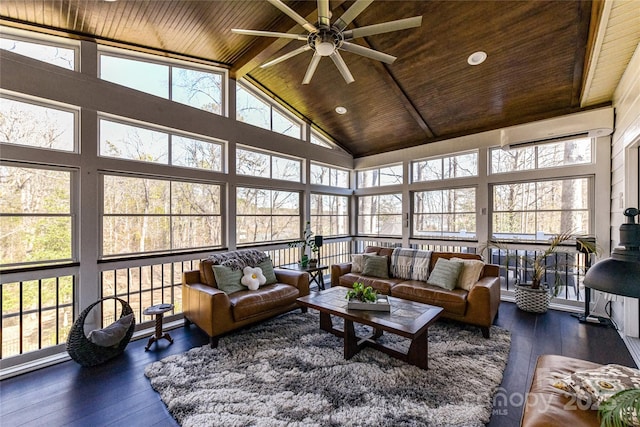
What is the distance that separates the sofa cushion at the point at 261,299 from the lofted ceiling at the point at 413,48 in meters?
3.07

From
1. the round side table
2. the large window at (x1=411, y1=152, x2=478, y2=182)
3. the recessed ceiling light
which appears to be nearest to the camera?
the round side table

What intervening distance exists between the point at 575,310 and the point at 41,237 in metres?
6.67

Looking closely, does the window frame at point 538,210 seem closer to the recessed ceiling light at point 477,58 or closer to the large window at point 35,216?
the recessed ceiling light at point 477,58

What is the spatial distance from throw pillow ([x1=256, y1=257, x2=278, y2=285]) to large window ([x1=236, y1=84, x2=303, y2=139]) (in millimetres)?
2373

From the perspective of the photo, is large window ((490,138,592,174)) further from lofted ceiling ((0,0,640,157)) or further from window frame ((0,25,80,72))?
window frame ((0,25,80,72))

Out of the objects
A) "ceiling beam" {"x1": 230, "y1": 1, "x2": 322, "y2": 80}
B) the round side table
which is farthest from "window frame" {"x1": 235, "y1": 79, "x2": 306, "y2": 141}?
the round side table

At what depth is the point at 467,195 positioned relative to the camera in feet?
16.5

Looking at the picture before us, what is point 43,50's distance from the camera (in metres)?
2.80

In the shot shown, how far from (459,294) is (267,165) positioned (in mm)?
3626

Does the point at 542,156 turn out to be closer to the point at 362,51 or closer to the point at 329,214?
the point at 362,51

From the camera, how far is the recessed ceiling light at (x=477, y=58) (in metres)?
3.39

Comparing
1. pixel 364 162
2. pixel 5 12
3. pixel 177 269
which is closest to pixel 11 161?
pixel 5 12

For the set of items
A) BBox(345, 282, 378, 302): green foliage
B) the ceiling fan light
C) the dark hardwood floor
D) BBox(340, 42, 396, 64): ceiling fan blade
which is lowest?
the dark hardwood floor

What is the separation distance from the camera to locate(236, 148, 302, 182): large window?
15.0ft
